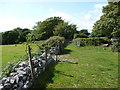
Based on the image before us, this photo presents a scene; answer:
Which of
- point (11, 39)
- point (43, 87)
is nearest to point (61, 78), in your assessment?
point (43, 87)

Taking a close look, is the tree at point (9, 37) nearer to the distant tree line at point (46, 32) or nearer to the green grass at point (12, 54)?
the distant tree line at point (46, 32)

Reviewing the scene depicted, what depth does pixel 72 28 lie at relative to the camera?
97.7ft

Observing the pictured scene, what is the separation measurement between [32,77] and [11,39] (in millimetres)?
25164

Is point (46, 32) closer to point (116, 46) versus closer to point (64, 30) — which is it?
point (64, 30)

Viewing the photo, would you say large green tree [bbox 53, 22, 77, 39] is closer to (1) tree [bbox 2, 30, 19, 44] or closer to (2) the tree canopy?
(2) the tree canopy

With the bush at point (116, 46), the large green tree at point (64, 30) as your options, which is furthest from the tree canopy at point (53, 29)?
the bush at point (116, 46)

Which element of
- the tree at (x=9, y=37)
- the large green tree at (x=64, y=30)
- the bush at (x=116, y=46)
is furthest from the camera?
the tree at (x=9, y=37)

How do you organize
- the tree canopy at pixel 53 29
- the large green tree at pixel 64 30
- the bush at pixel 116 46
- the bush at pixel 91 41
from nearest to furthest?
1. the bush at pixel 116 46
2. the bush at pixel 91 41
3. the large green tree at pixel 64 30
4. the tree canopy at pixel 53 29

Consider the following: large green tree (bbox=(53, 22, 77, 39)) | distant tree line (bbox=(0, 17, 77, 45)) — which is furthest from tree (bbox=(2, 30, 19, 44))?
large green tree (bbox=(53, 22, 77, 39))

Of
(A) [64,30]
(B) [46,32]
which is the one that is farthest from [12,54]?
(A) [64,30]

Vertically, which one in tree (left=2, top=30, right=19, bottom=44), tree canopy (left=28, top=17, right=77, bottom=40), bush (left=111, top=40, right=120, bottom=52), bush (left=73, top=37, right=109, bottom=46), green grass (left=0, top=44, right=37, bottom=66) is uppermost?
tree canopy (left=28, top=17, right=77, bottom=40)

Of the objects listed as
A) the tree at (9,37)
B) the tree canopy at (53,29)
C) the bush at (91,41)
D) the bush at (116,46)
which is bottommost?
the bush at (116,46)

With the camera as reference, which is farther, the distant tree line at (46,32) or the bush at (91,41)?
the distant tree line at (46,32)

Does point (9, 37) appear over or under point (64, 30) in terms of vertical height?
under
